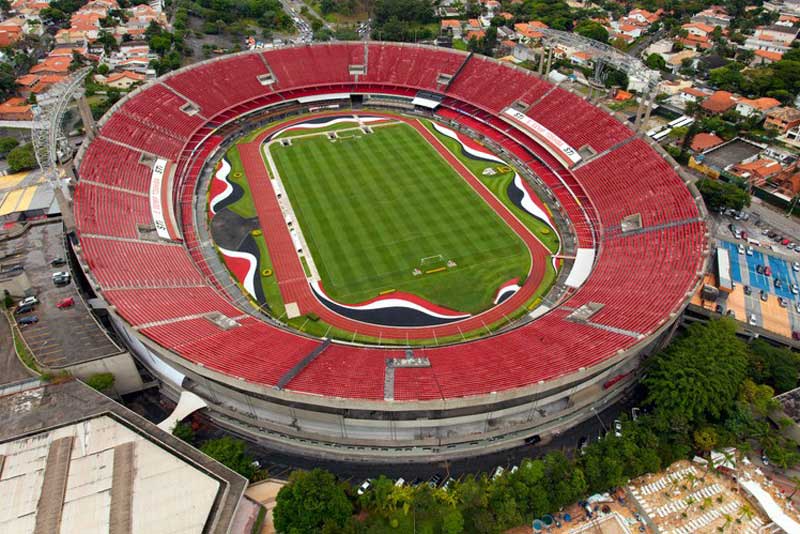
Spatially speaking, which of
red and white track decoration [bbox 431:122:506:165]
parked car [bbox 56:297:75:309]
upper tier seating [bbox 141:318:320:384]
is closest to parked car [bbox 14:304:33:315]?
parked car [bbox 56:297:75:309]

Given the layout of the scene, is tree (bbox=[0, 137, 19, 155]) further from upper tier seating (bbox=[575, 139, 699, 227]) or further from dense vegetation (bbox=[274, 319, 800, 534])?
upper tier seating (bbox=[575, 139, 699, 227])

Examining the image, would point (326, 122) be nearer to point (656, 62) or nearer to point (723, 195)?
point (723, 195)

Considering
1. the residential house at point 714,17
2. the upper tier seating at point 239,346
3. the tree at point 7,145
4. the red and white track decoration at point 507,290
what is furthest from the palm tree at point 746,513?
the residential house at point 714,17

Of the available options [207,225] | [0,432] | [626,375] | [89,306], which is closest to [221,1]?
[207,225]

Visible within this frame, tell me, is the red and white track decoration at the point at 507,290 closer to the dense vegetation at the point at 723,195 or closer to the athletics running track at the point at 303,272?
the athletics running track at the point at 303,272

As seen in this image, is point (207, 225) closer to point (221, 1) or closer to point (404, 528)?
point (404, 528)

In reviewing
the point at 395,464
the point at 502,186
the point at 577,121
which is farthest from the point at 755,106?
the point at 395,464
